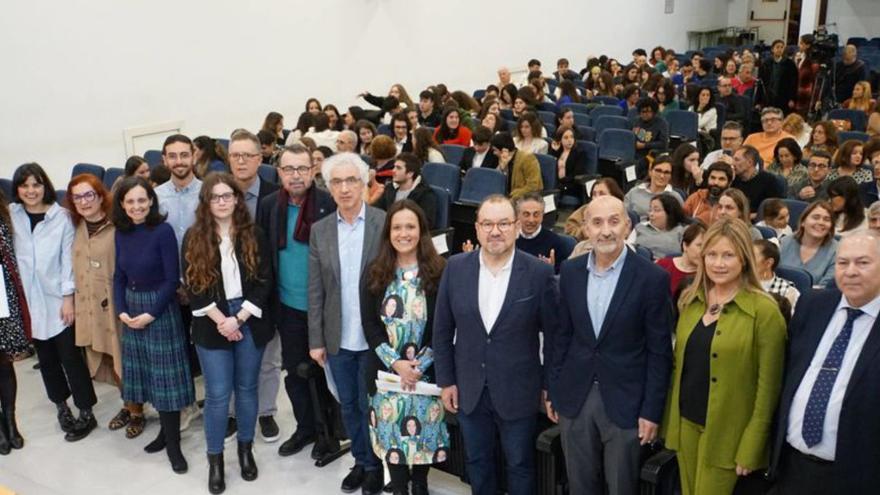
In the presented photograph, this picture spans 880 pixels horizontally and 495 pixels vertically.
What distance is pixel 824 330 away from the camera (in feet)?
8.19

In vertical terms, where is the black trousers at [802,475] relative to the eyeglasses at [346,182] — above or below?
below

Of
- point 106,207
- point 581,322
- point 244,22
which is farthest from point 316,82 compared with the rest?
point 581,322

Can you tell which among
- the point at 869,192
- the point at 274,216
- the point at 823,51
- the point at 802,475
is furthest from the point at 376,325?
the point at 823,51

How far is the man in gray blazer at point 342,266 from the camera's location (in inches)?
136

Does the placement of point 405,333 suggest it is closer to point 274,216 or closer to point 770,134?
point 274,216

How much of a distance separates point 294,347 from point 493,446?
3.78 ft

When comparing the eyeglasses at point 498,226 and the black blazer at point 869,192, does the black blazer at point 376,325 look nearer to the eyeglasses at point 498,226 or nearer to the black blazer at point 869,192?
the eyeglasses at point 498,226

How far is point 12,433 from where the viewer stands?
4.34 metres

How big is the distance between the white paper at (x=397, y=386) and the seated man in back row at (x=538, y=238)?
1398 millimetres

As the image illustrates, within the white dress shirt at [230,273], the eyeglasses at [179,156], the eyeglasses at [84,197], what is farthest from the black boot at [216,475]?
the eyeglasses at [179,156]

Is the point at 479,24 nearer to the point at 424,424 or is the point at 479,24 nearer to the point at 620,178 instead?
the point at 620,178

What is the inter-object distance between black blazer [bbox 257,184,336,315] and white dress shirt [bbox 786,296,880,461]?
7.05 feet

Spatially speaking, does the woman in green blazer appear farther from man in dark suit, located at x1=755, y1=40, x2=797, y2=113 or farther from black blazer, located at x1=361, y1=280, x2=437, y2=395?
man in dark suit, located at x1=755, y1=40, x2=797, y2=113

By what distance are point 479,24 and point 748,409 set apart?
1242cm
